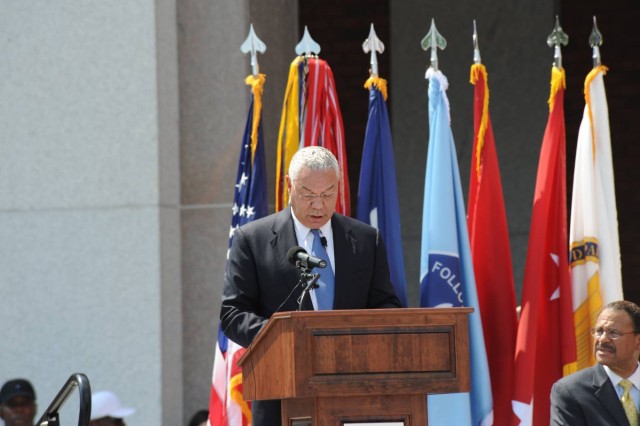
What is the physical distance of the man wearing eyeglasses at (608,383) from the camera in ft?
16.1

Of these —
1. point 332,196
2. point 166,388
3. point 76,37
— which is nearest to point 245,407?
point 166,388

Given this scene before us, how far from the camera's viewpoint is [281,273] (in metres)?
4.36

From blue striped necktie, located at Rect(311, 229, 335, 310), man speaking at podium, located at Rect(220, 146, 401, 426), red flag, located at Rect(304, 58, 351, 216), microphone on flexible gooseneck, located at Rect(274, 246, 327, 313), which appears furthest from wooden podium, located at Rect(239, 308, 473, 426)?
red flag, located at Rect(304, 58, 351, 216)

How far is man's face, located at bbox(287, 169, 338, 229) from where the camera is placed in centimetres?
422

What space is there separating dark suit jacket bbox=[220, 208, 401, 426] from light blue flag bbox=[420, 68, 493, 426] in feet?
4.12

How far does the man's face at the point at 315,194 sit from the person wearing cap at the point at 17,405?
1959 millimetres

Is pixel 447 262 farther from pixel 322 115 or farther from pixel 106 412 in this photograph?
pixel 106 412

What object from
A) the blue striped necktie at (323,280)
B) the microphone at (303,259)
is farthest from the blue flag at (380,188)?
the microphone at (303,259)

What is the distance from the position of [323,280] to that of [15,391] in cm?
193

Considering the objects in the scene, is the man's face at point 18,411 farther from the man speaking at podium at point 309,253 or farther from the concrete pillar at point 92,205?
the man speaking at podium at point 309,253

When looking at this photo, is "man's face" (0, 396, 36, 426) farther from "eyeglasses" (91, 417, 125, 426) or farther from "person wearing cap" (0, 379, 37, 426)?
"eyeglasses" (91, 417, 125, 426)

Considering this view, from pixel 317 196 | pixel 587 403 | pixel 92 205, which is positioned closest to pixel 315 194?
pixel 317 196

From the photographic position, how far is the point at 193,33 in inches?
267

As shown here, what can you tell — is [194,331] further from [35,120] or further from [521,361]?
[521,361]
